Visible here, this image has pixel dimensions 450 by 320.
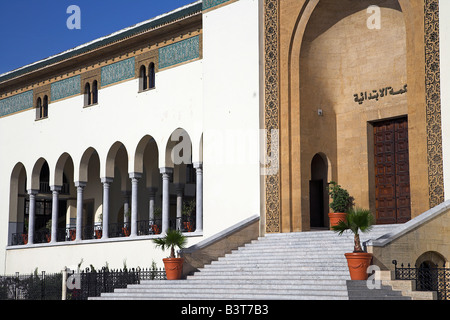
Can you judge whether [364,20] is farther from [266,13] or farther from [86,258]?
[86,258]

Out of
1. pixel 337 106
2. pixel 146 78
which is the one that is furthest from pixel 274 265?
pixel 146 78

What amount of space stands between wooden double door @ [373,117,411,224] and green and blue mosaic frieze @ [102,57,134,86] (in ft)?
26.8

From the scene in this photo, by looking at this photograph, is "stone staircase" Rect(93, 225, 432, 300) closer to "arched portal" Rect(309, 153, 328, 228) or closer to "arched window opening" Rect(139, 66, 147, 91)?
"arched portal" Rect(309, 153, 328, 228)

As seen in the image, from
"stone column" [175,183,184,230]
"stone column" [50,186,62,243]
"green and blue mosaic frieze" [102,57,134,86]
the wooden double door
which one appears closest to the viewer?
the wooden double door

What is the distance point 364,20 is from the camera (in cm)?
1817

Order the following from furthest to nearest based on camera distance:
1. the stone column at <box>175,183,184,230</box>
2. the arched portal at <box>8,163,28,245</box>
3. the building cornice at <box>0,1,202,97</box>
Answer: the arched portal at <box>8,163,28,245</box>
the stone column at <box>175,183,184,230</box>
the building cornice at <box>0,1,202,97</box>

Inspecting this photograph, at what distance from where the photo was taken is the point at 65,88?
81.7ft

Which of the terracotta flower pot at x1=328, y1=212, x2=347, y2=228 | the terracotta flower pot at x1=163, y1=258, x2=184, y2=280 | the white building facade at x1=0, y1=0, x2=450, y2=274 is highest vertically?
the white building facade at x1=0, y1=0, x2=450, y2=274

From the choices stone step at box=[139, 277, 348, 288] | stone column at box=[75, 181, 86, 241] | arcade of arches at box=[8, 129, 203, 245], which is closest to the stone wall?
stone step at box=[139, 277, 348, 288]

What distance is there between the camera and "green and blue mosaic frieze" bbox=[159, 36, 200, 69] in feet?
67.0

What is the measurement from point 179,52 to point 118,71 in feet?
9.35

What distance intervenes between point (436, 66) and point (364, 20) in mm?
3830
